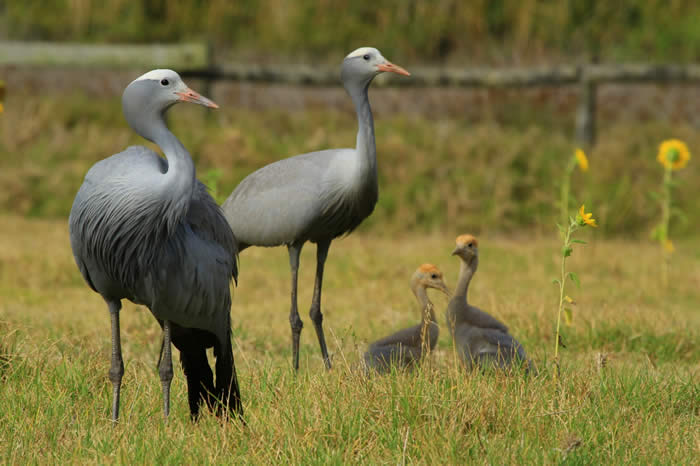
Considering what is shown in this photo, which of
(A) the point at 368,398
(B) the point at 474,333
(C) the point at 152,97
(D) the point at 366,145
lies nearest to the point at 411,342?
→ (B) the point at 474,333

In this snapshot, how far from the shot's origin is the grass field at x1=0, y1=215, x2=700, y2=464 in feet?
13.2

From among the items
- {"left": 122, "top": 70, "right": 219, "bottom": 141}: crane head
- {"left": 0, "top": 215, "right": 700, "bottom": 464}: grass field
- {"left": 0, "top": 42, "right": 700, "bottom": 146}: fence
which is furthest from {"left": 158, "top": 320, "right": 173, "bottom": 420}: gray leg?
{"left": 0, "top": 42, "right": 700, "bottom": 146}: fence

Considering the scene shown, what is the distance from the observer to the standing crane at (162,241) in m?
4.29

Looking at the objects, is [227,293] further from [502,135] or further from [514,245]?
[502,135]

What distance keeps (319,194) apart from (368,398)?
6.15 ft

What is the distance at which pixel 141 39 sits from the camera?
48.3 ft

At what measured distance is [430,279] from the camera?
602 cm

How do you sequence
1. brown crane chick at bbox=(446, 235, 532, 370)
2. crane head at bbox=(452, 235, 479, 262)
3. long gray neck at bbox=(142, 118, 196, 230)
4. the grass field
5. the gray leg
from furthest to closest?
1. crane head at bbox=(452, 235, 479, 262)
2. brown crane chick at bbox=(446, 235, 532, 370)
3. the gray leg
4. long gray neck at bbox=(142, 118, 196, 230)
5. the grass field

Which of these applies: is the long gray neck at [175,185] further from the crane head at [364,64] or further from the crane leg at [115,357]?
the crane head at [364,64]

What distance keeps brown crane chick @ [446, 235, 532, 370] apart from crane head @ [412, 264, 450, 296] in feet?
0.42

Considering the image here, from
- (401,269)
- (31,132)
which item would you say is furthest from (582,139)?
(31,132)

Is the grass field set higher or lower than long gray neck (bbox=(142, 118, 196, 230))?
lower

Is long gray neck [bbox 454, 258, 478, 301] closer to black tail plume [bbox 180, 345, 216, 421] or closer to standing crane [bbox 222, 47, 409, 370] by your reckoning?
standing crane [bbox 222, 47, 409, 370]

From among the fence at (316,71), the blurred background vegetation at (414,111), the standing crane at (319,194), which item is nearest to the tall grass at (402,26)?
the blurred background vegetation at (414,111)
